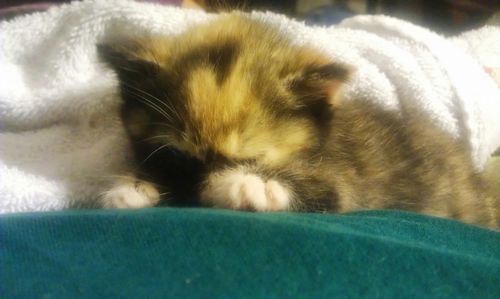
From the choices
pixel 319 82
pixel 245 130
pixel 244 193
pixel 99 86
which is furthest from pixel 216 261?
pixel 99 86

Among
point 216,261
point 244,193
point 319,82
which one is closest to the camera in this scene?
point 216,261

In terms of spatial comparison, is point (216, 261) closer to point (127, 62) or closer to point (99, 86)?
point (127, 62)

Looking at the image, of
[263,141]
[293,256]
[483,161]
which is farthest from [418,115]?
[293,256]

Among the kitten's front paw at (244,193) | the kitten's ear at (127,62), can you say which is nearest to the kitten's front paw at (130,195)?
the kitten's front paw at (244,193)

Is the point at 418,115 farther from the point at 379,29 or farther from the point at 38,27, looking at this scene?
the point at 38,27

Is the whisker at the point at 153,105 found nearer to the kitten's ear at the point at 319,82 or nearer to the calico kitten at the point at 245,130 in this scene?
the calico kitten at the point at 245,130
